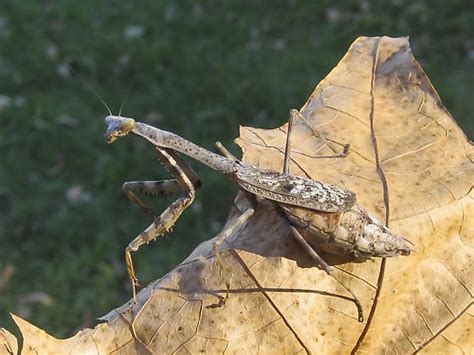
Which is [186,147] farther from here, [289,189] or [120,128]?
[289,189]

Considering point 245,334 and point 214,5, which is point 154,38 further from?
point 245,334

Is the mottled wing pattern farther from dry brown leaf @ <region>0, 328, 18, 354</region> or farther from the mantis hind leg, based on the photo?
dry brown leaf @ <region>0, 328, 18, 354</region>

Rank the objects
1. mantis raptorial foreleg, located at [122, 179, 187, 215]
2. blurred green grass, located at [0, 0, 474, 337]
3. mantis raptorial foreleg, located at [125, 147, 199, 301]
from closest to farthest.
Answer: mantis raptorial foreleg, located at [125, 147, 199, 301], mantis raptorial foreleg, located at [122, 179, 187, 215], blurred green grass, located at [0, 0, 474, 337]

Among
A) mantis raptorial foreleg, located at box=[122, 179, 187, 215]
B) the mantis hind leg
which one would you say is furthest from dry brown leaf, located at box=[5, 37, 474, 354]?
mantis raptorial foreleg, located at box=[122, 179, 187, 215]

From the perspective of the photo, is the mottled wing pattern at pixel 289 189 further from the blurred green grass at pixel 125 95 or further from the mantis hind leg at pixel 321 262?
the blurred green grass at pixel 125 95

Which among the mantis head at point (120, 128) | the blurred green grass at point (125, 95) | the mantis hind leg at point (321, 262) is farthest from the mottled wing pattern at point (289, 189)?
the blurred green grass at point (125, 95)

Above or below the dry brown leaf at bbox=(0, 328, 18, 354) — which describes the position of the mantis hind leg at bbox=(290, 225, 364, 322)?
below
